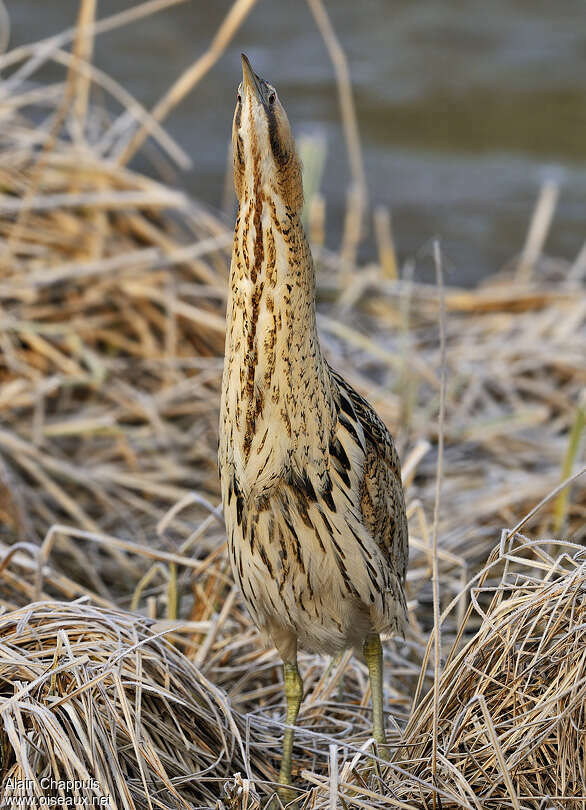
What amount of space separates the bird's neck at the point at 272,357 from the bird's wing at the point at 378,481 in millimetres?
154

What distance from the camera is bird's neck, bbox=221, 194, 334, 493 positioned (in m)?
2.03

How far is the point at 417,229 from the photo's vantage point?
6949mm

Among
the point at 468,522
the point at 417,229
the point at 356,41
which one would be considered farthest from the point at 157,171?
the point at 468,522

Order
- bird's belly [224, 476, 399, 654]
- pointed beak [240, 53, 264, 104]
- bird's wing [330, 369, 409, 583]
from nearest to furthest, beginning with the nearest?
pointed beak [240, 53, 264, 104]
bird's belly [224, 476, 399, 654]
bird's wing [330, 369, 409, 583]

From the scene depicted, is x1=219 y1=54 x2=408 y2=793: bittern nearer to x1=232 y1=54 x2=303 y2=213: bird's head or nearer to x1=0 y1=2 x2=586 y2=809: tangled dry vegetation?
x1=232 y1=54 x2=303 y2=213: bird's head

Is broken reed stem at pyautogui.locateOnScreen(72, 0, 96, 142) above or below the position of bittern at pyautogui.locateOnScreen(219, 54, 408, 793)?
above

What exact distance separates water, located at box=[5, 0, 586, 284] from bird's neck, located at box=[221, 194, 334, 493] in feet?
14.8

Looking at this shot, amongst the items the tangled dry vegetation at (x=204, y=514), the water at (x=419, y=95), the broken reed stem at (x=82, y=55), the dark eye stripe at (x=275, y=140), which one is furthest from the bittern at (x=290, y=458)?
the water at (x=419, y=95)

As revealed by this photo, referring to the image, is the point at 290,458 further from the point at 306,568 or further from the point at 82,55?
the point at 82,55

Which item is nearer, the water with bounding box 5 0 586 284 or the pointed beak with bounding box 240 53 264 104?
the pointed beak with bounding box 240 53 264 104

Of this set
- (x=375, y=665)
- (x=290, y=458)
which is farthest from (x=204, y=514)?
(x=290, y=458)

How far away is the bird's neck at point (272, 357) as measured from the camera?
6.66ft

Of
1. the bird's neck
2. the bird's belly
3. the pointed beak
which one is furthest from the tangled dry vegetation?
the pointed beak

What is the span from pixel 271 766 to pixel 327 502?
0.64m
